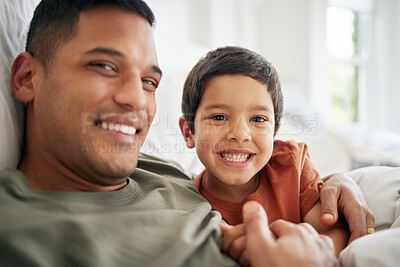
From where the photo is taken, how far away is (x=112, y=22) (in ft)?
2.41

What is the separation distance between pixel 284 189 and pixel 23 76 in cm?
83

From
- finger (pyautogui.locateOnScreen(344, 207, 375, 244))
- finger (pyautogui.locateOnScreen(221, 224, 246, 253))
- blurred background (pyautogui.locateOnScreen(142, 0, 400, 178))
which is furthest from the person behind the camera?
blurred background (pyautogui.locateOnScreen(142, 0, 400, 178))

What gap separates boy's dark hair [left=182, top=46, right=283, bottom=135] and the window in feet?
11.2

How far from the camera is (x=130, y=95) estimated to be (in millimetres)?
711

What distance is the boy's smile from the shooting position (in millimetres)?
1018

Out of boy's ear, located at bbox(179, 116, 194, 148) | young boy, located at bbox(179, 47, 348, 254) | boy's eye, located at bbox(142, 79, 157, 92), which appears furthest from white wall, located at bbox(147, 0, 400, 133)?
boy's eye, located at bbox(142, 79, 157, 92)

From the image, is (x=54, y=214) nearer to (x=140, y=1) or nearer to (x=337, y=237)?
(x=140, y=1)

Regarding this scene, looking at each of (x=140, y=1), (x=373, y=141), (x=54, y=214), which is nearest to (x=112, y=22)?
(x=140, y=1)

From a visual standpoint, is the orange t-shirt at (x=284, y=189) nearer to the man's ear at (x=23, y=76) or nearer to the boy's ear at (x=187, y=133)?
the boy's ear at (x=187, y=133)

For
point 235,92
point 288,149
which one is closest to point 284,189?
point 288,149

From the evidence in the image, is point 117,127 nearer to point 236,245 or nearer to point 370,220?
point 236,245

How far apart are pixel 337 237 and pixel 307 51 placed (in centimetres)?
345

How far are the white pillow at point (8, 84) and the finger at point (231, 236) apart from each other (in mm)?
530

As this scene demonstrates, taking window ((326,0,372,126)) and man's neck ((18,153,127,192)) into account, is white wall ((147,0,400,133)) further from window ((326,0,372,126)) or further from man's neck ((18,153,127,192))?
man's neck ((18,153,127,192))
